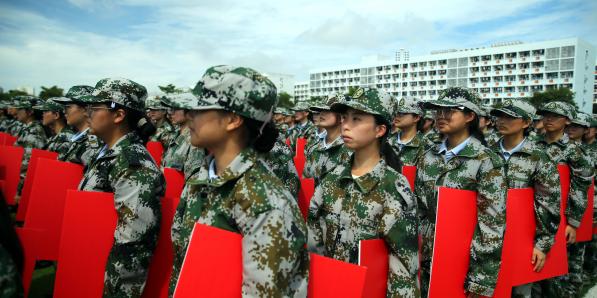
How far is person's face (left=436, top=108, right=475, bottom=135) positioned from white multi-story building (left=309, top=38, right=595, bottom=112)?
72733 millimetres

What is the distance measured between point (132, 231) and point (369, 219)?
153 cm

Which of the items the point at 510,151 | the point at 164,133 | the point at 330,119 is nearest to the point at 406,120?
the point at 330,119

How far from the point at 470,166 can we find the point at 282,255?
2.57m

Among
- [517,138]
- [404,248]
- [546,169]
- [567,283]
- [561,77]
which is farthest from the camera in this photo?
[561,77]

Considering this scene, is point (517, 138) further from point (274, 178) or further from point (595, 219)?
point (274, 178)

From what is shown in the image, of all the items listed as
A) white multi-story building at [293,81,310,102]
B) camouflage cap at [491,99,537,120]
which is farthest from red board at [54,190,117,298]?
white multi-story building at [293,81,310,102]

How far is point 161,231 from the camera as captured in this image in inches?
117

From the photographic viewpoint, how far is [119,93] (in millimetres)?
3330

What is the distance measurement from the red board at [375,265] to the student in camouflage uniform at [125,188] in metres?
1.44

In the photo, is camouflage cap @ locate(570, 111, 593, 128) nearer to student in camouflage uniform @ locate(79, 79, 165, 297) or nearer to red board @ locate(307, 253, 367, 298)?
Result: red board @ locate(307, 253, 367, 298)

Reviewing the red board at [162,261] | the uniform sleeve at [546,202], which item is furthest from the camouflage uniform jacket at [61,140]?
the uniform sleeve at [546,202]

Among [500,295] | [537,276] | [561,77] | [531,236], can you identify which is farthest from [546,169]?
[561,77]

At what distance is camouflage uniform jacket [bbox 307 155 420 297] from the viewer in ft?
8.27

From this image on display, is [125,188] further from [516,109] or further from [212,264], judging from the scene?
[516,109]
